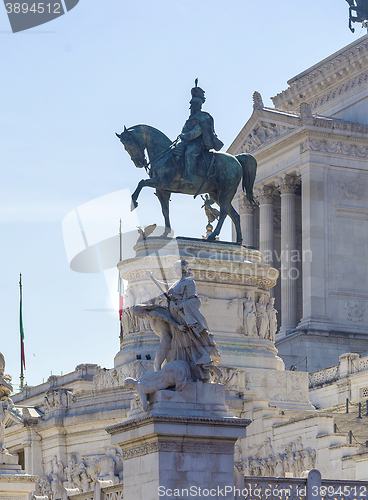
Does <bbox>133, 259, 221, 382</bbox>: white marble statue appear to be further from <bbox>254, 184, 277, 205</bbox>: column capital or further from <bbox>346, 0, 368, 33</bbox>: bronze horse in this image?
<bbox>346, 0, 368, 33</bbox>: bronze horse

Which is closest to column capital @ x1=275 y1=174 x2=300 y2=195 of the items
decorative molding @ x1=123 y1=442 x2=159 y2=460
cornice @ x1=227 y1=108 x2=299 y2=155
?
cornice @ x1=227 y1=108 x2=299 y2=155

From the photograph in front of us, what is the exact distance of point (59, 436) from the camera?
128 ft

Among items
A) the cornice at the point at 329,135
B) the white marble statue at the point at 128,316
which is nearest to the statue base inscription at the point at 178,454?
the white marble statue at the point at 128,316

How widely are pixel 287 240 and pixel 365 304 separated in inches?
237

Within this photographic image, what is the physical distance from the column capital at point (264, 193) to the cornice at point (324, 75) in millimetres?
7249

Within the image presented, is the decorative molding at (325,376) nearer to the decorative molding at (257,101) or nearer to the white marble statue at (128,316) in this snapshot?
the white marble statue at (128,316)

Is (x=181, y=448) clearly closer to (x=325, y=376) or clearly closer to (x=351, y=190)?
(x=325, y=376)

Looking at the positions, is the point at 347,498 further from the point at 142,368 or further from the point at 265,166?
the point at 265,166

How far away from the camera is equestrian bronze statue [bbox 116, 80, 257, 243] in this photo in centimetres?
4400

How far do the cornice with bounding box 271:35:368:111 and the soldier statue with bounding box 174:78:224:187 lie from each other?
2733 centimetres

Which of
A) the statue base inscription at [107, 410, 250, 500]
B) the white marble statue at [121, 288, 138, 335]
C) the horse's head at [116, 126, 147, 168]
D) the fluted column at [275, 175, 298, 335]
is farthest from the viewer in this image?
the fluted column at [275, 175, 298, 335]

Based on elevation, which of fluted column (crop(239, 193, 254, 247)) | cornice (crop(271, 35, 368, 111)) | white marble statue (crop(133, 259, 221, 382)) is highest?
cornice (crop(271, 35, 368, 111))

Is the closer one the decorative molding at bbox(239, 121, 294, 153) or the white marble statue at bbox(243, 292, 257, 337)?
the white marble statue at bbox(243, 292, 257, 337)

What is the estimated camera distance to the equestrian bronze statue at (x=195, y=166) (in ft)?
144
